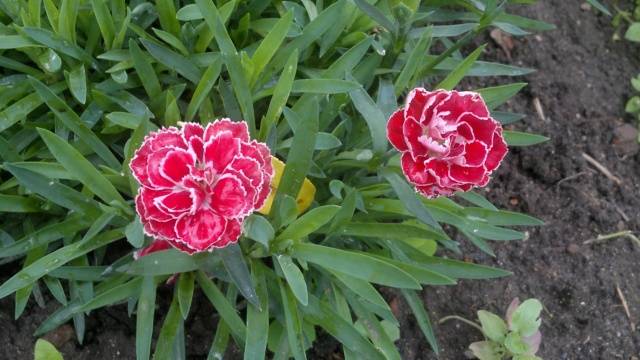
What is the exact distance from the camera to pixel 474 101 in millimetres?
1437

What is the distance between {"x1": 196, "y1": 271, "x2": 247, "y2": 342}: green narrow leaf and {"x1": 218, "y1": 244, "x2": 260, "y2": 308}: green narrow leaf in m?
0.17

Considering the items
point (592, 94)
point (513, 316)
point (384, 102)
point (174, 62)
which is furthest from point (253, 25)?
point (592, 94)

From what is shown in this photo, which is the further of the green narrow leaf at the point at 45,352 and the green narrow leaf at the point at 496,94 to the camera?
the green narrow leaf at the point at 496,94

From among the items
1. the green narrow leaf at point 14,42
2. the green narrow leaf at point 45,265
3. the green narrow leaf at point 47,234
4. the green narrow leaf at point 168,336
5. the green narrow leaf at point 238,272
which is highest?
the green narrow leaf at point 14,42

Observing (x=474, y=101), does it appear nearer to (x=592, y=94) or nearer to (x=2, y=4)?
(x=2, y=4)

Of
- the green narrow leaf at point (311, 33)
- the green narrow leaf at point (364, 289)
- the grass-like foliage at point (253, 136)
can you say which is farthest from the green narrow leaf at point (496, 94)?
the green narrow leaf at point (364, 289)

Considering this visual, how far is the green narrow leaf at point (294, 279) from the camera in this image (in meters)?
1.49

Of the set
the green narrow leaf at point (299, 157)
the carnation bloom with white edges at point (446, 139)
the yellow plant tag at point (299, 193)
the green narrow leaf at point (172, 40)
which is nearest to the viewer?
the carnation bloom with white edges at point (446, 139)

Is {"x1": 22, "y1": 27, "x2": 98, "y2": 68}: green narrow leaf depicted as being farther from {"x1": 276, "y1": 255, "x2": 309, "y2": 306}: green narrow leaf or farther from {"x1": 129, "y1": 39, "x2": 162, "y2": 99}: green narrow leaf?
{"x1": 276, "y1": 255, "x2": 309, "y2": 306}: green narrow leaf

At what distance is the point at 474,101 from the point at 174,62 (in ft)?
2.42

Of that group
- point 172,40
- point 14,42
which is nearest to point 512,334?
point 172,40

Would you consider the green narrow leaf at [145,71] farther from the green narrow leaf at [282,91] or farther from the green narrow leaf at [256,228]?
the green narrow leaf at [256,228]

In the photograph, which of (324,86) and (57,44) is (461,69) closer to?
(324,86)

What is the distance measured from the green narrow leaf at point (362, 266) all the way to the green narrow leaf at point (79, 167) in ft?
1.34
